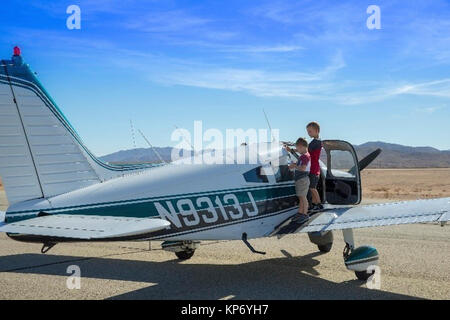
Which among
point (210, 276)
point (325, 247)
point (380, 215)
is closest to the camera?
point (380, 215)

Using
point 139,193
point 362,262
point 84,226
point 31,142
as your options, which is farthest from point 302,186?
point 31,142

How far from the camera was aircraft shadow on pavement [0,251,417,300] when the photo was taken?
7.03 m

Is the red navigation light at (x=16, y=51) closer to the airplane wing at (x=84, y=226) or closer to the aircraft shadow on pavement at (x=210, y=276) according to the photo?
the airplane wing at (x=84, y=226)

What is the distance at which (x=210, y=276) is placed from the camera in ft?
27.1

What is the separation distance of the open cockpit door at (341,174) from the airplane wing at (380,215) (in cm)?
65

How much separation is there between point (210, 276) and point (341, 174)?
11.8ft

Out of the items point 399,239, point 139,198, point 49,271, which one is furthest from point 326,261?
point 49,271

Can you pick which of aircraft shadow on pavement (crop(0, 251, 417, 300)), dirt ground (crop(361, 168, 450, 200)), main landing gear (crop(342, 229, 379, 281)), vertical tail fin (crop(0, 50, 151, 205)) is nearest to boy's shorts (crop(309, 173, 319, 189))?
main landing gear (crop(342, 229, 379, 281))

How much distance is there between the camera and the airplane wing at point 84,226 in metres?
6.32

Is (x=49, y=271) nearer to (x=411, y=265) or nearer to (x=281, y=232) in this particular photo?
(x=281, y=232)

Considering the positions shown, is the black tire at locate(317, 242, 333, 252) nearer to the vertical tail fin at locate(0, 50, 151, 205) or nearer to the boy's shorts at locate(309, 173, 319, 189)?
the boy's shorts at locate(309, 173, 319, 189)

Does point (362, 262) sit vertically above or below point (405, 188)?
above

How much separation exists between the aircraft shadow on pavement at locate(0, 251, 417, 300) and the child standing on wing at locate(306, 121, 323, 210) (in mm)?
1359

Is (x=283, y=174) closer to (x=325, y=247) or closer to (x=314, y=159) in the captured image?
(x=314, y=159)
